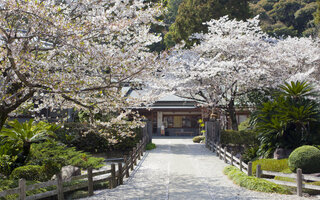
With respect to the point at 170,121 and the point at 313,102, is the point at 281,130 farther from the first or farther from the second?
the point at 170,121

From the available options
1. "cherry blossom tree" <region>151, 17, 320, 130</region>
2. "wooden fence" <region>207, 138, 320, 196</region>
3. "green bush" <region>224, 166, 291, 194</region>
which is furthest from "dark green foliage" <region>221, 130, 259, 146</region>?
"green bush" <region>224, 166, 291, 194</region>

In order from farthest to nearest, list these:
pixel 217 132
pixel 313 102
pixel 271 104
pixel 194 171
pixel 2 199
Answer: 1. pixel 217 132
2. pixel 271 104
3. pixel 313 102
4. pixel 194 171
5. pixel 2 199

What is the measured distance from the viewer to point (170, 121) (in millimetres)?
36656

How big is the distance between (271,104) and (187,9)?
20.5m

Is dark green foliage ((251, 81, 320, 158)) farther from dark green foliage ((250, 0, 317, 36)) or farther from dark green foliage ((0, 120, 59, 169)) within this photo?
dark green foliage ((250, 0, 317, 36))

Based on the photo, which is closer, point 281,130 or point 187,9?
point 281,130

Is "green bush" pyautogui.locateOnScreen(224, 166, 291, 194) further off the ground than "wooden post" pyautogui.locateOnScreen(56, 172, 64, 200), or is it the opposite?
"wooden post" pyautogui.locateOnScreen(56, 172, 64, 200)

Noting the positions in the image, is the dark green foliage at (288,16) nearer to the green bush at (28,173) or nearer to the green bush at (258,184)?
the green bush at (258,184)

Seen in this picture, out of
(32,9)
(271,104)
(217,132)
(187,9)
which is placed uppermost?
(187,9)

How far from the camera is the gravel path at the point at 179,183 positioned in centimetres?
933

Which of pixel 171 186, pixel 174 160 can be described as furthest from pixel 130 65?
pixel 174 160

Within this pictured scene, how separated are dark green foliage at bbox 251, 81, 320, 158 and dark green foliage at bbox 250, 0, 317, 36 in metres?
33.2

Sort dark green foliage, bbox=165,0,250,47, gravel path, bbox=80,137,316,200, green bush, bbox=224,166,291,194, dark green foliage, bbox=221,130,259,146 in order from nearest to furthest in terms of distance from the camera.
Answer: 1. gravel path, bbox=80,137,316,200
2. green bush, bbox=224,166,291,194
3. dark green foliage, bbox=221,130,259,146
4. dark green foliage, bbox=165,0,250,47

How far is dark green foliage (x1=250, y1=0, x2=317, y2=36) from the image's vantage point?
4721cm
